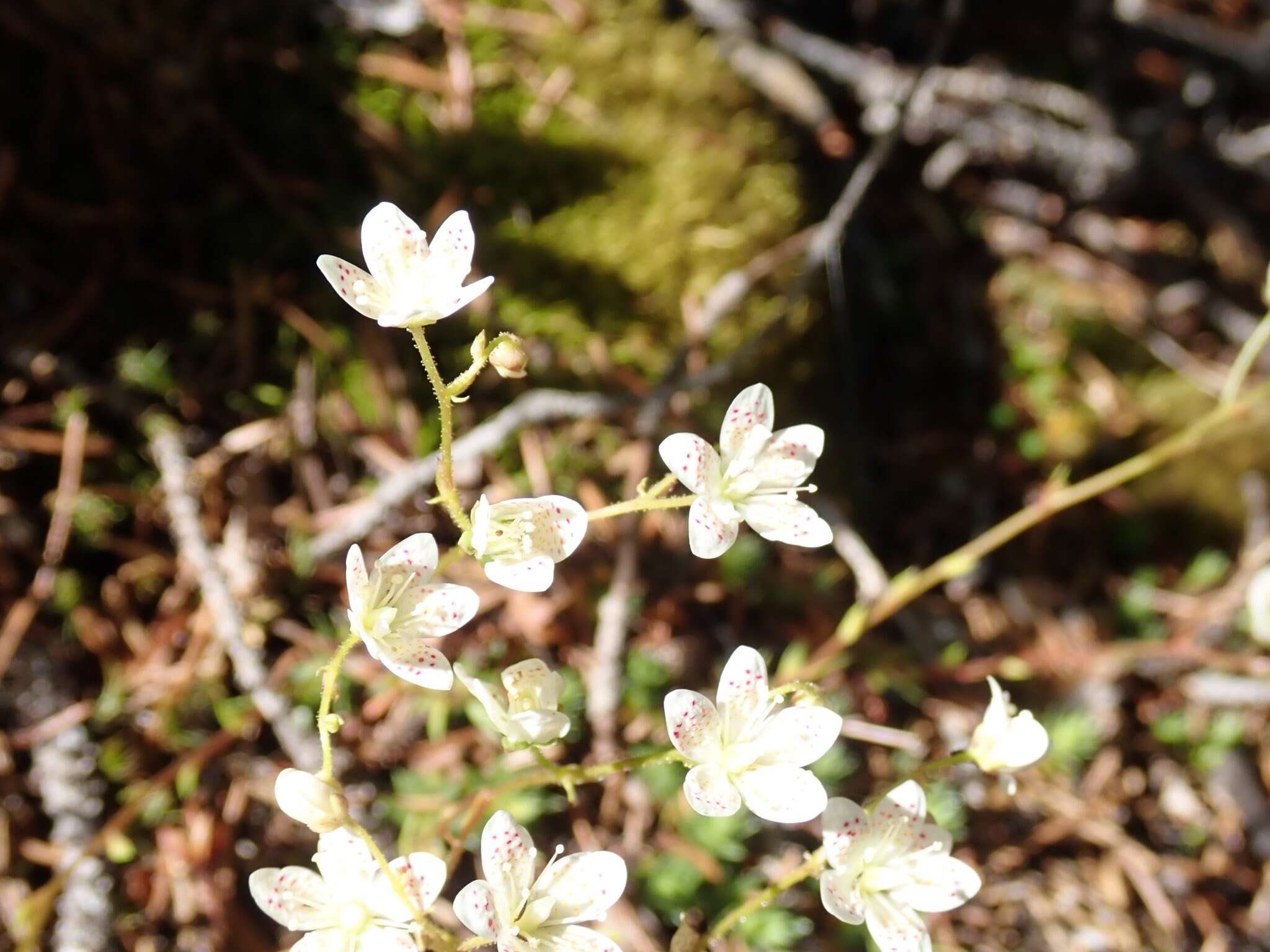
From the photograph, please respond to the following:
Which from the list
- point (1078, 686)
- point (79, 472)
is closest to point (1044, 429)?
point (1078, 686)

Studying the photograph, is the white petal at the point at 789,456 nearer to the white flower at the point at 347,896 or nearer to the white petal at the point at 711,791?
the white petal at the point at 711,791

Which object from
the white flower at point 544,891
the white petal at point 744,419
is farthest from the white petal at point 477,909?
the white petal at point 744,419

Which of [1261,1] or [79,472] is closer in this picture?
[79,472]

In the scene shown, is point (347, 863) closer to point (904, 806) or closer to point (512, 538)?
point (512, 538)

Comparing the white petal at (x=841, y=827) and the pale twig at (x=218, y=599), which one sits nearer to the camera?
the white petal at (x=841, y=827)

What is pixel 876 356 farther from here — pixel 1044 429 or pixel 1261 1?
pixel 1261 1

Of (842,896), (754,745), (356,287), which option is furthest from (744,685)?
(356,287)
